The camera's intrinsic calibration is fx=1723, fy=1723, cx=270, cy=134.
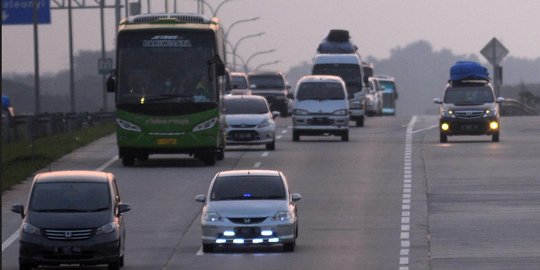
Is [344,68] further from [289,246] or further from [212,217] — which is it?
[212,217]

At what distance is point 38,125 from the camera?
6025 cm

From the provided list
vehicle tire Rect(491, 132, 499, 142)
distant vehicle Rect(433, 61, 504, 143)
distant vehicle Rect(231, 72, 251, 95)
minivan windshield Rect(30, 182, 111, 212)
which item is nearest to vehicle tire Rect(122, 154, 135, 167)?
distant vehicle Rect(433, 61, 504, 143)

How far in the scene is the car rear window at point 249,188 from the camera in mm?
26688

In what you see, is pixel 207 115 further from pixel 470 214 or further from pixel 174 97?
pixel 470 214

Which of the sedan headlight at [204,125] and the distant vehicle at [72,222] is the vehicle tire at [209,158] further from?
the distant vehicle at [72,222]

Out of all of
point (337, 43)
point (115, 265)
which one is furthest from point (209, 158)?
point (337, 43)

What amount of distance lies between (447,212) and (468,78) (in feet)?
73.6

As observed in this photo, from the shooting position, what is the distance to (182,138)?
42.5 meters

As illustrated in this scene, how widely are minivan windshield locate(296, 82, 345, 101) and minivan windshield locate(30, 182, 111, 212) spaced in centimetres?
3007

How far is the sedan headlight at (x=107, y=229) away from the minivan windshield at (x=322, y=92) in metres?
30.8

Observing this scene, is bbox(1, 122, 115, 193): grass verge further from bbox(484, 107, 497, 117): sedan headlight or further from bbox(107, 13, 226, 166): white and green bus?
bbox(484, 107, 497, 117): sedan headlight

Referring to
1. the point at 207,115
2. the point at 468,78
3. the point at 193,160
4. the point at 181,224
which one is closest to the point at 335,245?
the point at 181,224

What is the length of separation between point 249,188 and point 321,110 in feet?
86.3

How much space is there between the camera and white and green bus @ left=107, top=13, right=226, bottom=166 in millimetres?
42062
